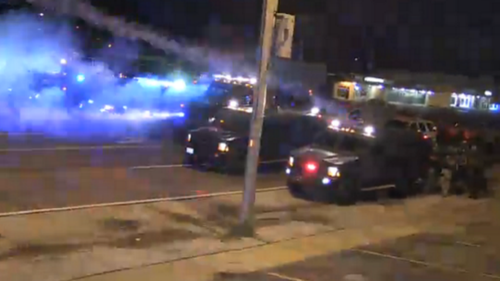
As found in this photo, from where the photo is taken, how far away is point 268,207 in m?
14.2

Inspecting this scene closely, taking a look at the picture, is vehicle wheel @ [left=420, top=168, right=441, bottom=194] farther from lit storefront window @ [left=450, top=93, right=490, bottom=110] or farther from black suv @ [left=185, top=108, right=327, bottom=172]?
lit storefront window @ [left=450, top=93, right=490, bottom=110]

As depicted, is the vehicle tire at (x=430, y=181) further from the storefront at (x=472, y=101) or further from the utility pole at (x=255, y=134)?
the storefront at (x=472, y=101)

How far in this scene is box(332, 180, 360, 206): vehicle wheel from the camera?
15309mm

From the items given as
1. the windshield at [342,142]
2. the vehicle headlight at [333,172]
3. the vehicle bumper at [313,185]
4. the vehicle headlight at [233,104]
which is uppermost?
the vehicle headlight at [233,104]

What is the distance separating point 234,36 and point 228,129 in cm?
2368

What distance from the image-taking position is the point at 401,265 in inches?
403

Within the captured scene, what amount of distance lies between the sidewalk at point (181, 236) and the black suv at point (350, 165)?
1.63 ft

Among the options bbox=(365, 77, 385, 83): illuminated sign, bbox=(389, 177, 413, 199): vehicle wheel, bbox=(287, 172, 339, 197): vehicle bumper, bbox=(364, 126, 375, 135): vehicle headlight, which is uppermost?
bbox=(365, 77, 385, 83): illuminated sign

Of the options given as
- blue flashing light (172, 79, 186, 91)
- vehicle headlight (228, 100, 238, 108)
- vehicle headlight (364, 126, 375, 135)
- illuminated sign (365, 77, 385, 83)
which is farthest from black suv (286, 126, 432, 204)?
illuminated sign (365, 77, 385, 83)

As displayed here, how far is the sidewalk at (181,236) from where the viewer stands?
858 centimetres

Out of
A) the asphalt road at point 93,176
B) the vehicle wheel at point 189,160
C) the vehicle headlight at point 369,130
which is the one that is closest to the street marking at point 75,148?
the asphalt road at point 93,176

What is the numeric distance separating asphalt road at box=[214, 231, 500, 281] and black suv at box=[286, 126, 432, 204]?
122 inches

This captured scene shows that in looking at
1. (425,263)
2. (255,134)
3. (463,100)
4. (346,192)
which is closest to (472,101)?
(463,100)

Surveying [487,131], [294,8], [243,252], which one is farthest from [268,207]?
[294,8]
